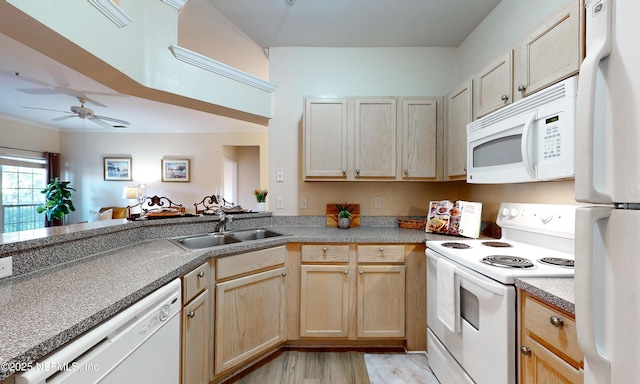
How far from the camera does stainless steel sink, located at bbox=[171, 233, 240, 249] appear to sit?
193cm

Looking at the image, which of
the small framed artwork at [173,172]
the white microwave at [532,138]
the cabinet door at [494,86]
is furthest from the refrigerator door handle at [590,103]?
the small framed artwork at [173,172]

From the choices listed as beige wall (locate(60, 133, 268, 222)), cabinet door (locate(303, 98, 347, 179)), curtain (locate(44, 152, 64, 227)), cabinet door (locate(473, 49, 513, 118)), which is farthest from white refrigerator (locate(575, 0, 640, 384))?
curtain (locate(44, 152, 64, 227))

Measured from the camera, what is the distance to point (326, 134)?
2.30 meters

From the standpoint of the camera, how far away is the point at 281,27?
2299 mm

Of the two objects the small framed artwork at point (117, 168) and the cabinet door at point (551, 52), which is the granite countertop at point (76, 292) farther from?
the small framed artwork at point (117, 168)

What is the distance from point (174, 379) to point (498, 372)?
55.2 inches

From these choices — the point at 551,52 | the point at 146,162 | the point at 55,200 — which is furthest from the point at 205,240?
the point at 55,200

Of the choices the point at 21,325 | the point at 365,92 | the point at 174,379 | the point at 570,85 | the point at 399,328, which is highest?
the point at 365,92

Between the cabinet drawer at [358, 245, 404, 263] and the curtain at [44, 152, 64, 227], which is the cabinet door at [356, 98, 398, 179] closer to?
the cabinet drawer at [358, 245, 404, 263]

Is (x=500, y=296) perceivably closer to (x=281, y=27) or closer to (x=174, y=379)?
(x=174, y=379)

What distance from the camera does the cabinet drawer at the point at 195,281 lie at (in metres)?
1.30

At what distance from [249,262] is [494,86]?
1901 mm

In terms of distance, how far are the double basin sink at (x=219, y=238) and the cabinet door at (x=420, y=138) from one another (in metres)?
1.25

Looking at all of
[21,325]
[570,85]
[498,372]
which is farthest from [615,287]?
[21,325]
